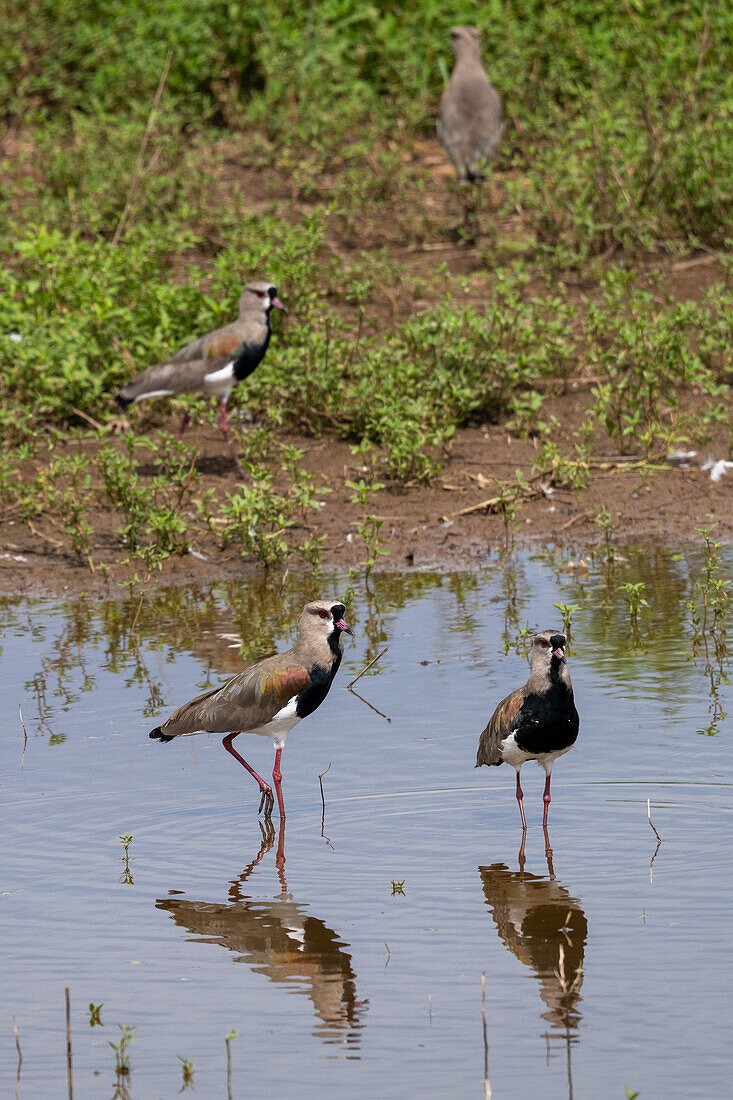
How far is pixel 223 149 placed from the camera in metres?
17.1

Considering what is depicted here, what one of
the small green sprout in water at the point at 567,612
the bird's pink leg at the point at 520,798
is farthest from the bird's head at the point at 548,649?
the small green sprout in water at the point at 567,612

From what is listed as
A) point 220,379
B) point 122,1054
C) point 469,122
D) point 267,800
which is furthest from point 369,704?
point 469,122

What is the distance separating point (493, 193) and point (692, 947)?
36.3 ft

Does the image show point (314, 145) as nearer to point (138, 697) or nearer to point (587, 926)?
point (138, 697)

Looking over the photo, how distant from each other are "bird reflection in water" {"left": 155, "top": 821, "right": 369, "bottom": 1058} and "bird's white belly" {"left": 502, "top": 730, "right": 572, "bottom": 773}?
3.38 ft

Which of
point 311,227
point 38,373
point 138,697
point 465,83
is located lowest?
point 138,697

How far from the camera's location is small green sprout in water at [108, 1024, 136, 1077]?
4.71 metres

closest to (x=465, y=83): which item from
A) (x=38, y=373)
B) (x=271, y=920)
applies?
(x=38, y=373)

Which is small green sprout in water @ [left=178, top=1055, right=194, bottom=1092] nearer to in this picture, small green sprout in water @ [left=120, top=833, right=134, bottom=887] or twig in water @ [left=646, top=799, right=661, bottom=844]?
small green sprout in water @ [left=120, top=833, right=134, bottom=887]

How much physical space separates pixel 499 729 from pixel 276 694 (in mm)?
986

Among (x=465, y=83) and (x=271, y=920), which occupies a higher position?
(x=465, y=83)

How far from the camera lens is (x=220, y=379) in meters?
11.5

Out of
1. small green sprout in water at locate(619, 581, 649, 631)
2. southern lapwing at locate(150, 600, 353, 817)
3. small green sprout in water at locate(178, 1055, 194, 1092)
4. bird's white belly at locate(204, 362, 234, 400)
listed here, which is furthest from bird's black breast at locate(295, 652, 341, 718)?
bird's white belly at locate(204, 362, 234, 400)

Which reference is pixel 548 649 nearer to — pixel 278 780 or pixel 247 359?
pixel 278 780
